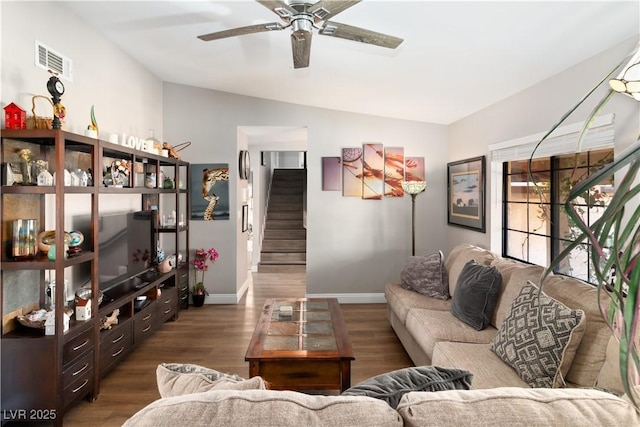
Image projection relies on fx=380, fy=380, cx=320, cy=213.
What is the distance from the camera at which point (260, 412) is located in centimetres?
92

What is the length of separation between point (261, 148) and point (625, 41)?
18.4ft

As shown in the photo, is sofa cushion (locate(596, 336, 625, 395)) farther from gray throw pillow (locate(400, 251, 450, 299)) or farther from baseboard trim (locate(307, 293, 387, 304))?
baseboard trim (locate(307, 293, 387, 304))

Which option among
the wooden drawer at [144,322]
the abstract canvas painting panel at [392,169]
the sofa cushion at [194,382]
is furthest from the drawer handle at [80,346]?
the abstract canvas painting panel at [392,169]

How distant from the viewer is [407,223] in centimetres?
521

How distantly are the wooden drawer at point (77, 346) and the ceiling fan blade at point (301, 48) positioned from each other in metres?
2.34

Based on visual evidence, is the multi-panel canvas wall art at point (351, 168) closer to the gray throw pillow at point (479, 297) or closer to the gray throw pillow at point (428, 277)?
the gray throw pillow at point (428, 277)

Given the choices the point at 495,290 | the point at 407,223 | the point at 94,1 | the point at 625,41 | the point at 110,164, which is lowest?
the point at 495,290

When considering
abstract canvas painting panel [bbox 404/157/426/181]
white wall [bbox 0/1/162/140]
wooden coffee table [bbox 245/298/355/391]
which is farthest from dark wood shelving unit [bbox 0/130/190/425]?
abstract canvas painting panel [bbox 404/157/426/181]

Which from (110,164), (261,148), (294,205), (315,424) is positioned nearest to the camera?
(315,424)

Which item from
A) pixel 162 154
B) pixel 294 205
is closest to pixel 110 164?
pixel 162 154

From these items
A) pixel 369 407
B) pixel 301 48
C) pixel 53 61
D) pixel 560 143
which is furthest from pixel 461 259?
pixel 53 61

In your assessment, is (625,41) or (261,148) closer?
(625,41)

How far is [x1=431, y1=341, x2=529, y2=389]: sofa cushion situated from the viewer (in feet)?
6.68

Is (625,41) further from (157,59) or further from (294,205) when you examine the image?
(294,205)
